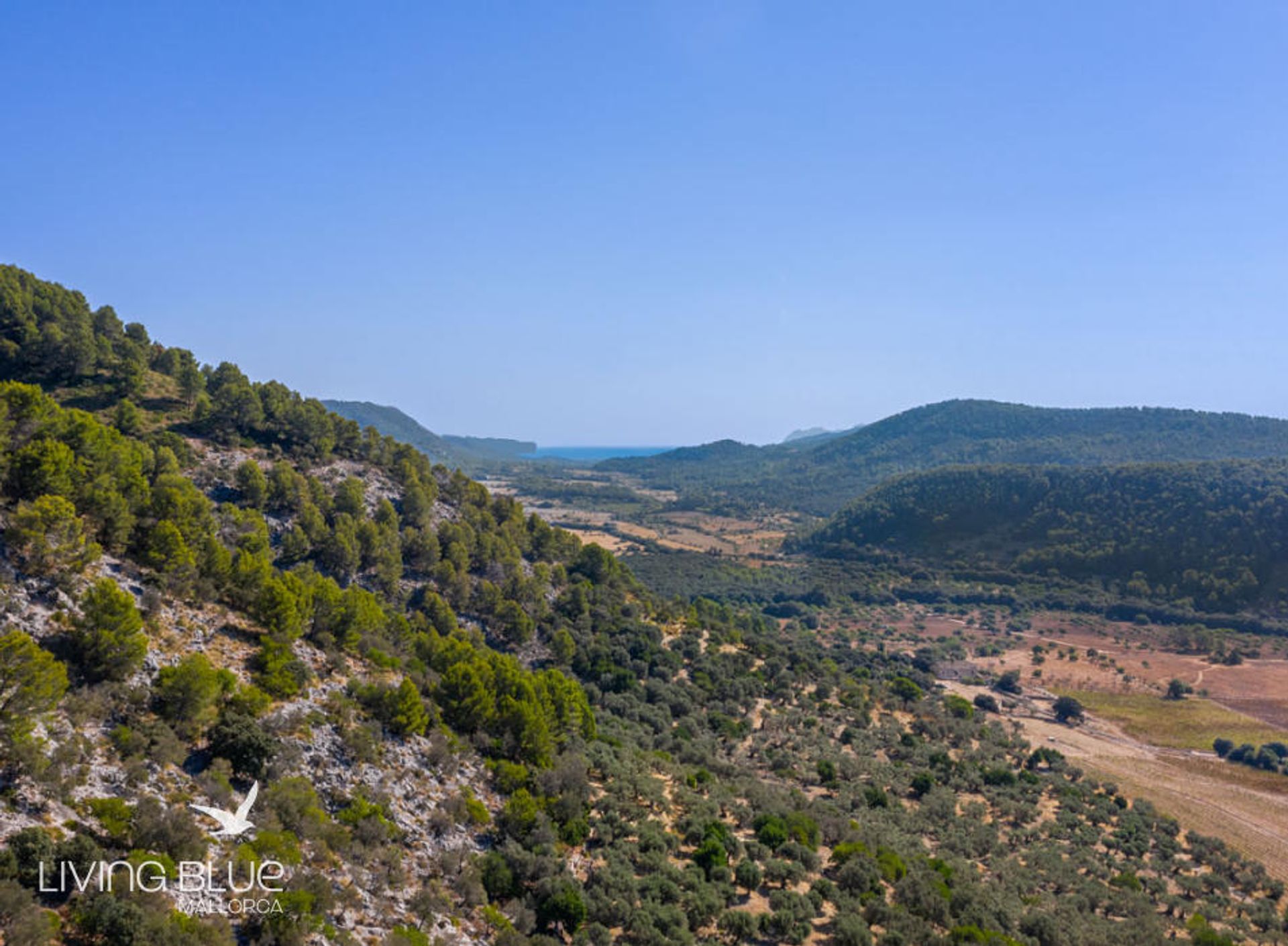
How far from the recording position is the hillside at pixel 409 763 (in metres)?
15.2

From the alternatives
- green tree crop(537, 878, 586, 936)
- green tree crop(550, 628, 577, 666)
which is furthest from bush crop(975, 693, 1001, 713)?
green tree crop(537, 878, 586, 936)

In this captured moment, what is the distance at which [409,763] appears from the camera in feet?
73.8

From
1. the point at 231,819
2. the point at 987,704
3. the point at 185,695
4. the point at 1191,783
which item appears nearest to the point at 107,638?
the point at 185,695

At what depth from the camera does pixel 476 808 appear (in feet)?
71.9

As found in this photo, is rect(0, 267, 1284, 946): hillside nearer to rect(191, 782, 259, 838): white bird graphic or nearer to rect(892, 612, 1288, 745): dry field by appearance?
rect(191, 782, 259, 838): white bird graphic

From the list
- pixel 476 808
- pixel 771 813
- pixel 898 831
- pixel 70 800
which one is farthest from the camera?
pixel 898 831

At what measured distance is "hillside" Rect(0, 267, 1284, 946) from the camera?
599 inches

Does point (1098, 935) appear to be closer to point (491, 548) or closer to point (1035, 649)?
point (491, 548)

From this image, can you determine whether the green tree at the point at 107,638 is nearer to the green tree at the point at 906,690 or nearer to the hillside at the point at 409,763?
the hillside at the point at 409,763

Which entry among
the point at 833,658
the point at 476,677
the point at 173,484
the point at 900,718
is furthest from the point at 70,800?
the point at 833,658

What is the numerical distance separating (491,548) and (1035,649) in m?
75.1

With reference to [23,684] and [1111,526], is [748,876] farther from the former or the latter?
[1111,526]

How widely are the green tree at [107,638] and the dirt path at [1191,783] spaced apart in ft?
168

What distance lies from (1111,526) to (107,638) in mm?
148244
